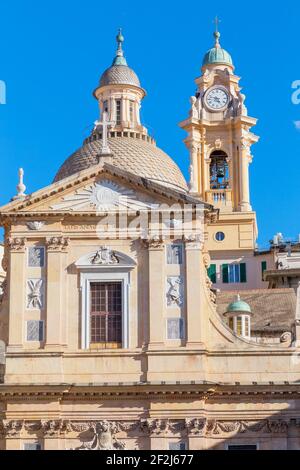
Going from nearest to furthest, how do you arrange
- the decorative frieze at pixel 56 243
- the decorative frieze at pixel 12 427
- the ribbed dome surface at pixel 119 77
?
the decorative frieze at pixel 12 427, the decorative frieze at pixel 56 243, the ribbed dome surface at pixel 119 77

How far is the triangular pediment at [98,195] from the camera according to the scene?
52.0 metres

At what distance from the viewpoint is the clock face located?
89562 millimetres

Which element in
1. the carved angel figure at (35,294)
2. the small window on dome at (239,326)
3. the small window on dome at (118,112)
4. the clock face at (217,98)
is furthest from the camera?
the clock face at (217,98)

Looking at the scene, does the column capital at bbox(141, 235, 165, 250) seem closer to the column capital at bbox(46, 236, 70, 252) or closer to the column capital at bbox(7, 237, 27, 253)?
the column capital at bbox(46, 236, 70, 252)

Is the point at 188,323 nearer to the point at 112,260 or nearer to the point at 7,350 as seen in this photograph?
the point at 112,260

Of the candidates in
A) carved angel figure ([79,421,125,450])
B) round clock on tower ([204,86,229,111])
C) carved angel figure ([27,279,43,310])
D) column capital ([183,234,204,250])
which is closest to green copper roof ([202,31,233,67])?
round clock on tower ([204,86,229,111])

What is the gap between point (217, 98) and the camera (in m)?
89.8

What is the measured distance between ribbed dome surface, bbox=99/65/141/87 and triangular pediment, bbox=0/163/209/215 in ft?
66.0

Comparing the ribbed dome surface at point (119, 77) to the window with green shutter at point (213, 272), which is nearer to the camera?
the ribbed dome surface at point (119, 77)

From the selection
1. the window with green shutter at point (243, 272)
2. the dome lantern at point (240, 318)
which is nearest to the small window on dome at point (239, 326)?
the dome lantern at point (240, 318)

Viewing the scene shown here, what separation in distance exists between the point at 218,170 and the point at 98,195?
3723 cm

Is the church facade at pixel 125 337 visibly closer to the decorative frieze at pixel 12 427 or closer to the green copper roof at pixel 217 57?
the decorative frieze at pixel 12 427

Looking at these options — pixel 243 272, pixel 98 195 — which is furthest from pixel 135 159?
pixel 243 272

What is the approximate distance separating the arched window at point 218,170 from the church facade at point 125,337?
3284 centimetres
